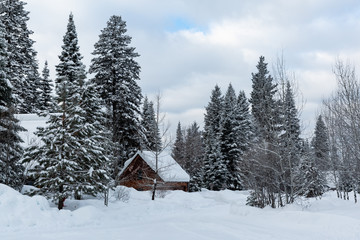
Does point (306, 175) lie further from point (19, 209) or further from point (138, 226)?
point (19, 209)

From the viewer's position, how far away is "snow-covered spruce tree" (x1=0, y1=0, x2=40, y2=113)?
30.1m

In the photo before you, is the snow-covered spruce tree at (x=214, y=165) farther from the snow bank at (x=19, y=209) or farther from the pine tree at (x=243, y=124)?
the snow bank at (x=19, y=209)

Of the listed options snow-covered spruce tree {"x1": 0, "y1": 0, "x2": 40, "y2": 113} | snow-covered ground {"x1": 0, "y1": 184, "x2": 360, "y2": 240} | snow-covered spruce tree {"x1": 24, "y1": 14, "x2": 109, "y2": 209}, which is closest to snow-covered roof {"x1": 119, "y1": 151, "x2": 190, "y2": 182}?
snow-covered spruce tree {"x1": 0, "y1": 0, "x2": 40, "y2": 113}

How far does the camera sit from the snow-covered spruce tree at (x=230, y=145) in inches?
1628

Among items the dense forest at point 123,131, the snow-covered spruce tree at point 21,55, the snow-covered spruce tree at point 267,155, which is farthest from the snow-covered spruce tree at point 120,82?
the snow-covered spruce tree at point 267,155

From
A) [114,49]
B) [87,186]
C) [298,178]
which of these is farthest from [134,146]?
[298,178]

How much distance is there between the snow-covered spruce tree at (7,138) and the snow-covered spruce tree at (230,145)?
29.3m

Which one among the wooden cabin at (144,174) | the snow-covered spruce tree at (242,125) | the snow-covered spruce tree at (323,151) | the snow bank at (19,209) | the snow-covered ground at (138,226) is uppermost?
the snow-covered spruce tree at (242,125)

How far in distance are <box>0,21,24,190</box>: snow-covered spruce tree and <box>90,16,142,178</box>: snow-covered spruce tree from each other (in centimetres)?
1112

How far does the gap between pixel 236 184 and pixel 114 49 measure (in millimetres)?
25305

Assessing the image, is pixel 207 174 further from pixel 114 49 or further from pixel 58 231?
pixel 58 231

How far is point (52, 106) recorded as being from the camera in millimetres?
14297

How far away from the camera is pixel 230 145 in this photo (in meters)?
42.1

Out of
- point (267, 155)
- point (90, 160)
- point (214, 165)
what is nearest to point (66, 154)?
point (90, 160)
